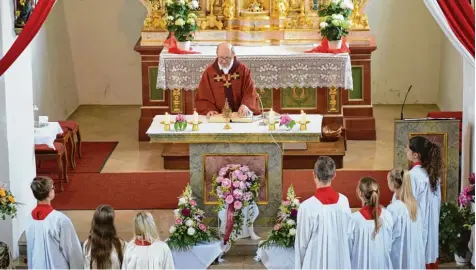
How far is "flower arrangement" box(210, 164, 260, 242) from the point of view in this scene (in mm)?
11109

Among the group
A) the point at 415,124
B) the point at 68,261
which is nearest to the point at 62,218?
the point at 68,261

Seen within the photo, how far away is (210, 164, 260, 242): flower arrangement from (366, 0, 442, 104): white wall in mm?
7550

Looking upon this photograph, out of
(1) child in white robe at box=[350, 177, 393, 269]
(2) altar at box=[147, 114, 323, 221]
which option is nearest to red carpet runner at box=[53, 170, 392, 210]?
(2) altar at box=[147, 114, 323, 221]

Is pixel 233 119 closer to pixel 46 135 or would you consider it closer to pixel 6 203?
pixel 6 203

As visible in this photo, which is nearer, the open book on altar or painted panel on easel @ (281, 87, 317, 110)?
the open book on altar

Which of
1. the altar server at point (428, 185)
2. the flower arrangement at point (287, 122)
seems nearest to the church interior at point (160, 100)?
the altar server at point (428, 185)

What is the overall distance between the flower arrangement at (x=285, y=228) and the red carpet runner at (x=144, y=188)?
5.89 feet

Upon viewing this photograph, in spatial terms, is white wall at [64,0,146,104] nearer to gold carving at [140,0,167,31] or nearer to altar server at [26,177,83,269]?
gold carving at [140,0,167,31]

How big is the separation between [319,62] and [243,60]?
3.31 feet

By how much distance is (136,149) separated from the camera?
1569cm

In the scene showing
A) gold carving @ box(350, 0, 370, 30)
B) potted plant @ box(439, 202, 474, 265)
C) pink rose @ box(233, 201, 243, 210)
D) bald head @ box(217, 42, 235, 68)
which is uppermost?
gold carving @ box(350, 0, 370, 30)

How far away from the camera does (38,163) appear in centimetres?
1437

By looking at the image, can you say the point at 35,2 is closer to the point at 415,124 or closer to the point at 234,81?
the point at 234,81

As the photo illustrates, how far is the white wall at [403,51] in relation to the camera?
1825 centimetres
